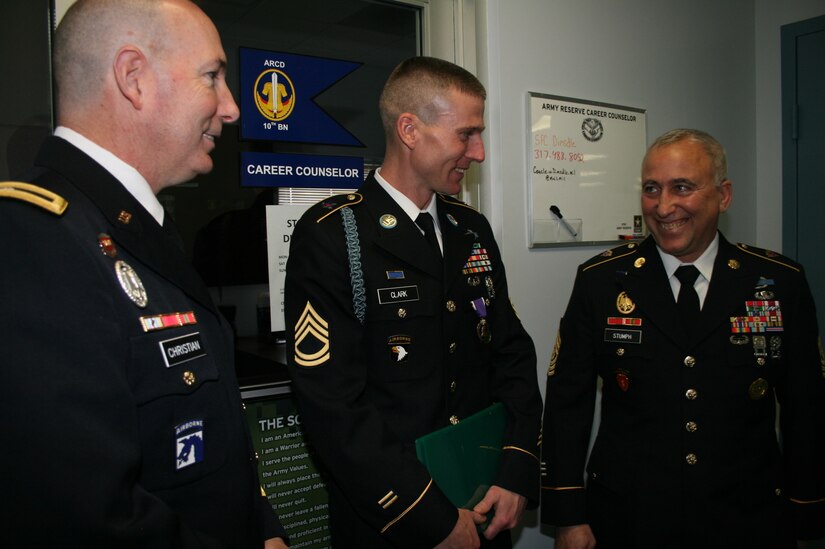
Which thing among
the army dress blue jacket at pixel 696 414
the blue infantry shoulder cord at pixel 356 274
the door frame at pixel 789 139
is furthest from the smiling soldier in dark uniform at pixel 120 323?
the door frame at pixel 789 139

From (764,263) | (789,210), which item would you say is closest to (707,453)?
(764,263)

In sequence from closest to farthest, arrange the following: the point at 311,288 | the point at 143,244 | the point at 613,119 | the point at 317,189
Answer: the point at 143,244 < the point at 311,288 < the point at 317,189 < the point at 613,119

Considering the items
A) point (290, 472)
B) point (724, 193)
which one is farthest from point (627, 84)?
point (290, 472)

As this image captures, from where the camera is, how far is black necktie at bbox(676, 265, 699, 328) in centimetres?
176

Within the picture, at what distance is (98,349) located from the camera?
0.77 metres

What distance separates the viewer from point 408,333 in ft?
5.00

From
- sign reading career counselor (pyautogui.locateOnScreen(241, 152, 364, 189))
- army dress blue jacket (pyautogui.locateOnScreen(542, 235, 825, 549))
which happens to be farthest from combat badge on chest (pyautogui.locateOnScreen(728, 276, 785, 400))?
sign reading career counselor (pyautogui.locateOnScreen(241, 152, 364, 189))

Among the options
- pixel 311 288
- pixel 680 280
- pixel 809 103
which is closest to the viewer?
pixel 311 288

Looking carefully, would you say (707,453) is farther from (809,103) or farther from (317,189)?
(809,103)

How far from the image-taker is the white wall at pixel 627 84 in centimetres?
223

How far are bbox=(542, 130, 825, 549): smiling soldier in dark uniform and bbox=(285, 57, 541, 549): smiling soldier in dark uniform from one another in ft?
0.84

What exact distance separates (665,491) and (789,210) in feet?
6.55

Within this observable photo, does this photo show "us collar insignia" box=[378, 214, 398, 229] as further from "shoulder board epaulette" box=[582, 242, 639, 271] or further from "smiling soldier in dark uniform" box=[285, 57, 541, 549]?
"shoulder board epaulette" box=[582, 242, 639, 271]

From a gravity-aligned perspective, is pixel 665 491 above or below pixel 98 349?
below
